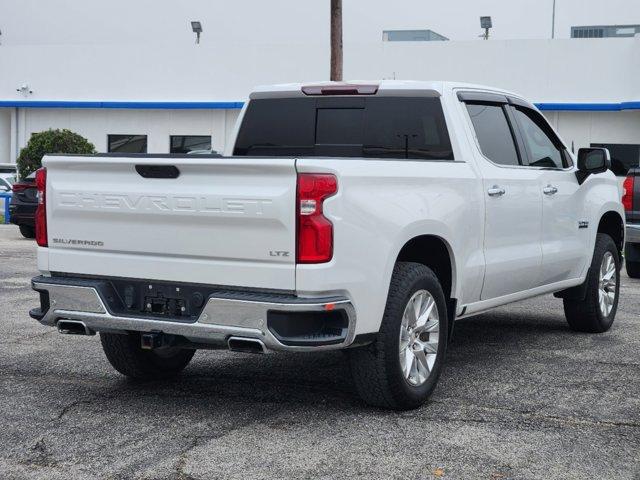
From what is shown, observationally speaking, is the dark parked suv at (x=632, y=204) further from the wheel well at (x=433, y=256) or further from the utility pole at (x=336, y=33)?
the utility pole at (x=336, y=33)

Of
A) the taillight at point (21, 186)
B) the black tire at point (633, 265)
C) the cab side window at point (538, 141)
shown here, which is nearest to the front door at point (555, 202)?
the cab side window at point (538, 141)

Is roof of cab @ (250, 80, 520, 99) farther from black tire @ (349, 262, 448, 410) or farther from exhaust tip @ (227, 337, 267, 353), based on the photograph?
exhaust tip @ (227, 337, 267, 353)

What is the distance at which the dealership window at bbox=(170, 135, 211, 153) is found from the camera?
35.8 metres

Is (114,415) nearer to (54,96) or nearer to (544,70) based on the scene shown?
(544,70)

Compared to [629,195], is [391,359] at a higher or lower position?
lower

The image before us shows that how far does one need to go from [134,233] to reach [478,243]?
7.63 ft

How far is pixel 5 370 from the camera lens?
7.36m

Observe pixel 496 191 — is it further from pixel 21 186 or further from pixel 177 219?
pixel 21 186

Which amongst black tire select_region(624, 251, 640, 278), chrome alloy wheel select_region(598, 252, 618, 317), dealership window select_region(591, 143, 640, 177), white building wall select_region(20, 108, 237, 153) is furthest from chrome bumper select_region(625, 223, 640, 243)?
white building wall select_region(20, 108, 237, 153)

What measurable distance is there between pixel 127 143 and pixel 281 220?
106 feet

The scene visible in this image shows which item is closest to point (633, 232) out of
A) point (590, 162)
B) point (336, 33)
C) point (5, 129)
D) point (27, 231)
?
point (590, 162)

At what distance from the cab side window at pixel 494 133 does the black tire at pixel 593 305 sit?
1.74 meters

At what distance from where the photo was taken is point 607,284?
933 centimetres

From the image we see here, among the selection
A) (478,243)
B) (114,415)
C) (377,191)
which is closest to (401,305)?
(377,191)
